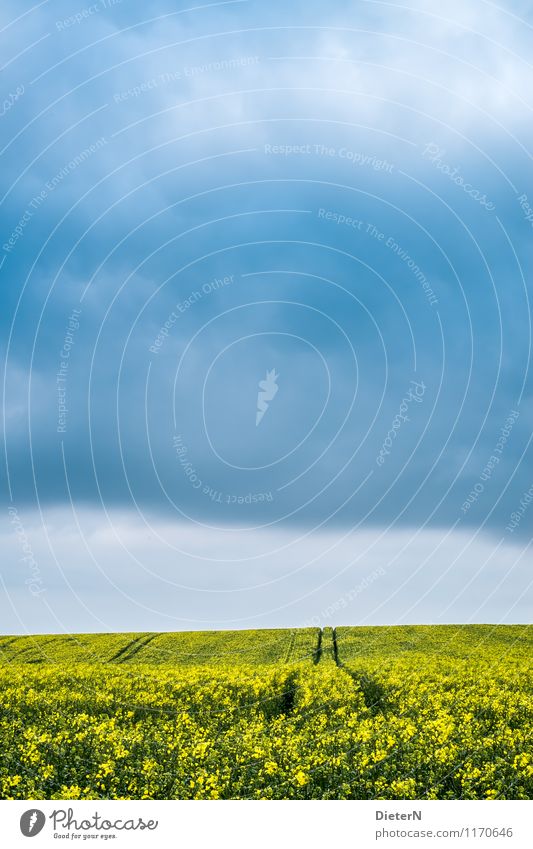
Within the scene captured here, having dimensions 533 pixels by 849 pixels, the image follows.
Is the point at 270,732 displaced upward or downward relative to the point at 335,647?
downward

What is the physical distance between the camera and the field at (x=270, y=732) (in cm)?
1527

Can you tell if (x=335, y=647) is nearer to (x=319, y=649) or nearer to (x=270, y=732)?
(x=319, y=649)

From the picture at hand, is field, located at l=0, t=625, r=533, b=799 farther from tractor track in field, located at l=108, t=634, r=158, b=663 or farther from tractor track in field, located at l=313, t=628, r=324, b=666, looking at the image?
tractor track in field, located at l=108, t=634, r=158, b=663

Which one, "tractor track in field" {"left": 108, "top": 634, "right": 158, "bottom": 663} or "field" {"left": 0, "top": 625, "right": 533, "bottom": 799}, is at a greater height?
"tractor track in field" {"left": 108, "top": 634, "right": 158, "bottom": 663}

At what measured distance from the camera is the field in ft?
50.1

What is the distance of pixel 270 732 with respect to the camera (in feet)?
59.0

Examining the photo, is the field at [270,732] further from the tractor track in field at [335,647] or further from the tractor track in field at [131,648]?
the tractor track in field at [131,648]

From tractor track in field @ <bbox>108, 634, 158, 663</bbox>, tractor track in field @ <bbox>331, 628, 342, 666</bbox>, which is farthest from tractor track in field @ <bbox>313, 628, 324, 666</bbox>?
tractor track in field @ <bbox>108, 634, 158, 663</bbox>

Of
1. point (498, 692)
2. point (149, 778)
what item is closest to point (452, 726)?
point (498, 692)

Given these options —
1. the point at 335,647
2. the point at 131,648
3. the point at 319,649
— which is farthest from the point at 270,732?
the point at 131,648

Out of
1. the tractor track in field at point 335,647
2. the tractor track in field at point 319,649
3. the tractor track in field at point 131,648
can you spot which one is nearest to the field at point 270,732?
the tractor track in field at point 335,647

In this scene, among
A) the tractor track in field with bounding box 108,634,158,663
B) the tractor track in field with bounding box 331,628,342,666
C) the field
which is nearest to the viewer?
the field

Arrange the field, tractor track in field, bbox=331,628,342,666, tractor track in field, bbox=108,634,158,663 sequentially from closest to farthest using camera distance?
the field < tractor track in field, bbox=331,628,342,666 < tractor track in field, bbox=108,634,158,663

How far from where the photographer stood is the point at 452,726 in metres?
17.5
